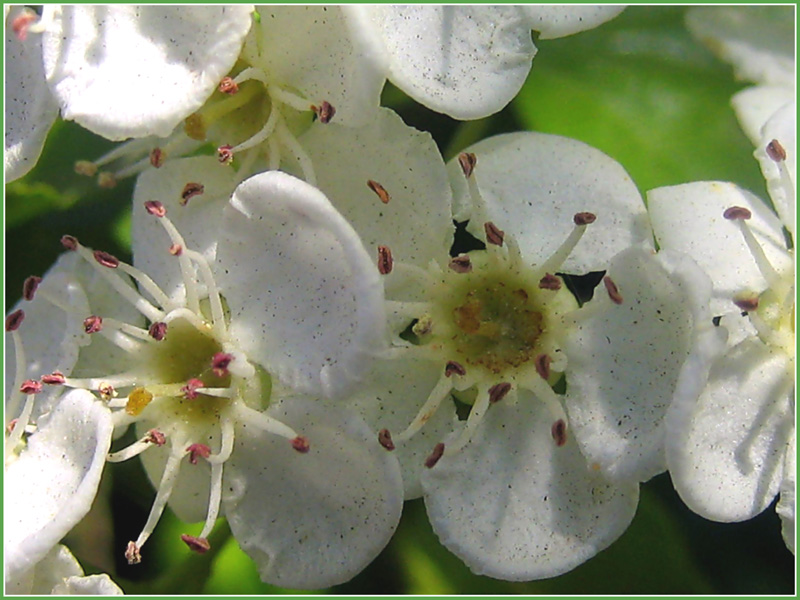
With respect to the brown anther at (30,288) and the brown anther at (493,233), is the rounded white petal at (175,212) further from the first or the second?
the brown anther at (493,233)

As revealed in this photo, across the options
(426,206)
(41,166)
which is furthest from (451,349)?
(41,166)

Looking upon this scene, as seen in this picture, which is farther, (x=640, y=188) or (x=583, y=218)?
(x=640, y=188)

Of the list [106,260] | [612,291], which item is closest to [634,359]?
[612,291]

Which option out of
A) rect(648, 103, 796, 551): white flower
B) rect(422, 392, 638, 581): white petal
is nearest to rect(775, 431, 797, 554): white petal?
rect(648, 103, 796, 551): white flower

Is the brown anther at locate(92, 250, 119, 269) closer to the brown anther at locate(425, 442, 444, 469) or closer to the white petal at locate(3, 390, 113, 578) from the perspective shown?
the white petal at locate(3, 390, 113, 578)

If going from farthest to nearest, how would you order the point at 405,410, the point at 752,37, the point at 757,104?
1. the point at 752,37
2. the point at 757,104
3. the point at 405,410

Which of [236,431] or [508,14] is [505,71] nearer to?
[508,14]

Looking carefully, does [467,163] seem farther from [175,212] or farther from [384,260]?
[175,212]
